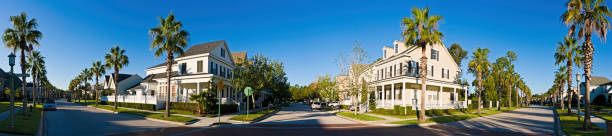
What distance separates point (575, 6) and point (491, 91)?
4415 centimetres

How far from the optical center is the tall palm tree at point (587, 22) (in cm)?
1656

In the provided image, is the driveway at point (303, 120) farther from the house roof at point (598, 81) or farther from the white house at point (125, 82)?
the house roof at point (598, 81)

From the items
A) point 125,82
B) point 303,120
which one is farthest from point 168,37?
point 125,82

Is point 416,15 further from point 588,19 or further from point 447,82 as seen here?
point 447,82

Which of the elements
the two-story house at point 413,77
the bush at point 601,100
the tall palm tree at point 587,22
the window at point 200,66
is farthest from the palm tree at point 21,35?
the bush at point 601,100

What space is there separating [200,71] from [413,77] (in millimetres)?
23247

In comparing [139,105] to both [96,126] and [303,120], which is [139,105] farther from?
[303,120]

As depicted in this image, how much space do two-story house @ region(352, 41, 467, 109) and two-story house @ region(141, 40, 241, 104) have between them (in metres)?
16.6

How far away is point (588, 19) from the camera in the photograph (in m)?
16.8

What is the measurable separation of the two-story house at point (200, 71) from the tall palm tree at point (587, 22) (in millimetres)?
26944

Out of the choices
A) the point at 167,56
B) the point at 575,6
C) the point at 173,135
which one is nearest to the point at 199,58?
the point at 167,56

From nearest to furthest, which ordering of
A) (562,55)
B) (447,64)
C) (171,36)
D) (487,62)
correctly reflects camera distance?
(171,36) < (562,55) < (447,64) < (487,62)

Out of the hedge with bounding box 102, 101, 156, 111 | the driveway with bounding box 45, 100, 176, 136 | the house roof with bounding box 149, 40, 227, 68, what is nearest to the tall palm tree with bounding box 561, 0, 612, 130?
the driveway with bounding box 45, 100, 176, 136

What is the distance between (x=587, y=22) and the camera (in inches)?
661
